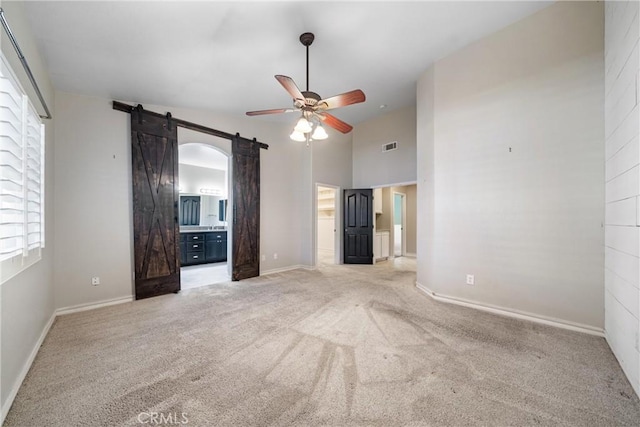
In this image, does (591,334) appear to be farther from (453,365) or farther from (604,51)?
(604,51)

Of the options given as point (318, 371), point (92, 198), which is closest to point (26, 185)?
point (92, 198)

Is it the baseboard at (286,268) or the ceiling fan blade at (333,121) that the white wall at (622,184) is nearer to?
the ceiling fan blade at (333,121)

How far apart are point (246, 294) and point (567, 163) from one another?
433cm

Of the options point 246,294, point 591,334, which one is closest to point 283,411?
point 246,294

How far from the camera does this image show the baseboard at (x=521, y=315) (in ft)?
8.25

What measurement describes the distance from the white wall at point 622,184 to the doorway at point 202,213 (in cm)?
511

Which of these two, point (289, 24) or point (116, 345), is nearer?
point (116, 345)

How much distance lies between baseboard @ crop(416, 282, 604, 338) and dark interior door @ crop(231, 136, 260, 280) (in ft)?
10.6

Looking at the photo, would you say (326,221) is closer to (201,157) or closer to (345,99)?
(201,157)

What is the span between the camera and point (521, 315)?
9.46 ft

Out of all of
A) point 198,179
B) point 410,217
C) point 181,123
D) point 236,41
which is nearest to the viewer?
point 236,41

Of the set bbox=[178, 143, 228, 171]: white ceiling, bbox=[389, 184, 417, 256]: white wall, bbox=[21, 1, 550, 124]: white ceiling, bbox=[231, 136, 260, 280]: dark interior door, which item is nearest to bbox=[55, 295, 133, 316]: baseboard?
bbox=[231, 136, 260, 280]: dark interior door

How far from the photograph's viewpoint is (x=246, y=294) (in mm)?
3842

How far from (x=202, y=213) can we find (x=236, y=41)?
558cm
